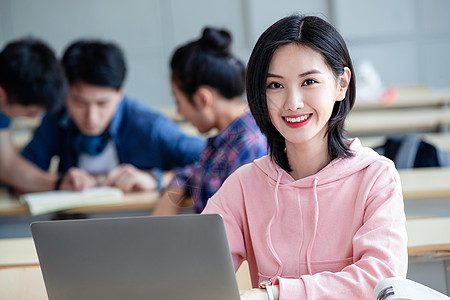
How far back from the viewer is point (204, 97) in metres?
2.08

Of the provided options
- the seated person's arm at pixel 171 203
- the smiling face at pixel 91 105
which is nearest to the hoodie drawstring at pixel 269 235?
the seated person's arm at pixel 171 203

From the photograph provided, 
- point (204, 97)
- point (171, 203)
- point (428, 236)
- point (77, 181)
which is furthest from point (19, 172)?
point (428, 236)

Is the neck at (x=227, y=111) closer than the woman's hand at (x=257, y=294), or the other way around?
the woman's hand at (x=257, y=294)

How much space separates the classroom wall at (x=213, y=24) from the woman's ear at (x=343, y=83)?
545 centimetres

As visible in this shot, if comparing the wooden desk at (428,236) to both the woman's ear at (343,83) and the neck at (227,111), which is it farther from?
the neck at (227,111)

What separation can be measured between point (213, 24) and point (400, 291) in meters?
5.96

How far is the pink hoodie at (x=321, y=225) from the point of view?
1.02 metres

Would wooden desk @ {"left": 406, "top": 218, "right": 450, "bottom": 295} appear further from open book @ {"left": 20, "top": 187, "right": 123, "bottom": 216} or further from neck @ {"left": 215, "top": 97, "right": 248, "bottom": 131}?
open book @ {"left": 20, "top": 187, "right": 123, "bottom": 216}

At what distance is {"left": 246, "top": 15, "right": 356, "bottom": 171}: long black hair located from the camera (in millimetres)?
1094

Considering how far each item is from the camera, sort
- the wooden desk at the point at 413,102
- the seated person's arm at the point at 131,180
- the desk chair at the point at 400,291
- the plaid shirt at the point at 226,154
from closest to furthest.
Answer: the desk chair at the point at 400,291
the plaid shirt at the point at 226,154
the seated person's arm at the point at 131,180
the wooden desk at the point at 413,102

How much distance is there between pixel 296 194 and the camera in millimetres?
1143

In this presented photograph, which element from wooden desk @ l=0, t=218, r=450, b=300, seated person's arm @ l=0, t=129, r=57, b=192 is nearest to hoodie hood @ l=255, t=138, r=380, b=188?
wooden desk @ l=0, t=218, r=450, b=300

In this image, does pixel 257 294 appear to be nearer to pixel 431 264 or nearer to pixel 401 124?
pixel 431 264

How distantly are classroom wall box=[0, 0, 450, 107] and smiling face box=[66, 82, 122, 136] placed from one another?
4.00 m
